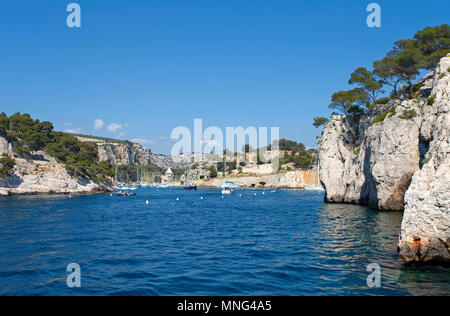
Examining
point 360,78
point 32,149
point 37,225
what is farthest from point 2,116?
point 360,78

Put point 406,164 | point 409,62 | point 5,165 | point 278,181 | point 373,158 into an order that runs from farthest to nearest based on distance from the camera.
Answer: point 278,181 < point 5,165 < point 409,62 < point 373,158 < point 406,164

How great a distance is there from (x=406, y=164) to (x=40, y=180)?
307 ft

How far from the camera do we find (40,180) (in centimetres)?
9475

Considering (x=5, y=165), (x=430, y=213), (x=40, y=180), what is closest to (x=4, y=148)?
(x=5, y=165)

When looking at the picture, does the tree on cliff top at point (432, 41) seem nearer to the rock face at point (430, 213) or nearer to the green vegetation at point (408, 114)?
the green vegetation at point (408, 114)

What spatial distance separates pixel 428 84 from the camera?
163 ft

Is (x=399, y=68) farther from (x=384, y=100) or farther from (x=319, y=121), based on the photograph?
(x=319, y=121)

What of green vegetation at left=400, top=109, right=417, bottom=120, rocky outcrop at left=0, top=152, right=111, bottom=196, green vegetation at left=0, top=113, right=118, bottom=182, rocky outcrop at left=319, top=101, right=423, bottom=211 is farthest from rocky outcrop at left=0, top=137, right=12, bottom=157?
green vegetation at left=400, top=109, right=417, bottom=120

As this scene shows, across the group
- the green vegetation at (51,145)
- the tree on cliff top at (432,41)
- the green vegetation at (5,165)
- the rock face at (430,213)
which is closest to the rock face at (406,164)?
the rock face at (430,213)

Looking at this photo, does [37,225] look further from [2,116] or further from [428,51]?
[2,116]

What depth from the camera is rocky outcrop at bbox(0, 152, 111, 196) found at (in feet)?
290

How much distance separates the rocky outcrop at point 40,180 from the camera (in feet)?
290

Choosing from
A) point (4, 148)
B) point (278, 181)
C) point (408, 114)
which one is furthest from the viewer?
point (278, 181)

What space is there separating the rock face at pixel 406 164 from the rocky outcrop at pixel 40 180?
75.4 m
